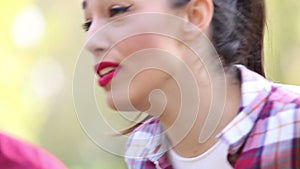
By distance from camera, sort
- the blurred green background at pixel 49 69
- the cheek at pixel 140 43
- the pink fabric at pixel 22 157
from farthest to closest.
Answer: the blurred green background at pixel 49 69
the cheek at pixel 140 43
the pink fabric at pixel 22 157

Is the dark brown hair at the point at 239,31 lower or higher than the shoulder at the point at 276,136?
higher

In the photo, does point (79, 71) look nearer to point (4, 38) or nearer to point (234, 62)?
point (234, 62)

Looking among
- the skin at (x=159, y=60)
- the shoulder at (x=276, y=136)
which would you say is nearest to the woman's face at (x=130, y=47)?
the skin at (x=159, y=60)

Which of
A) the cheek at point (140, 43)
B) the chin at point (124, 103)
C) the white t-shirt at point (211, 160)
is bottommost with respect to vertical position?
the white t-shirt at point (211, 160)

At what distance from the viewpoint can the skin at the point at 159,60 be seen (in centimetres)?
52

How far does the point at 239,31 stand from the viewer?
0.59 metres

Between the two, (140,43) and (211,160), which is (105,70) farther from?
(211,160)

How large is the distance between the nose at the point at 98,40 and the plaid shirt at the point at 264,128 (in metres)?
0.14

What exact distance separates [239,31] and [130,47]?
0.13m

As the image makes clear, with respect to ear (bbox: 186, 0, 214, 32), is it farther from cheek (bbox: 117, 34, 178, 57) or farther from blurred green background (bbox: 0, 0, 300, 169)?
blurred green background (bbox: 0, 0, 300, 169)

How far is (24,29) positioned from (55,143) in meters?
0.19

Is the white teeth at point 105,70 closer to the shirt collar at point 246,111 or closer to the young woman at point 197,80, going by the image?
the young woman at point 197,80

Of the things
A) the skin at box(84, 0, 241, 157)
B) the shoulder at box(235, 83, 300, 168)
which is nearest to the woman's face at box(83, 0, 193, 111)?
the skin at box(84, 0, 241, 157)

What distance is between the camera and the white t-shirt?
1.81ft
